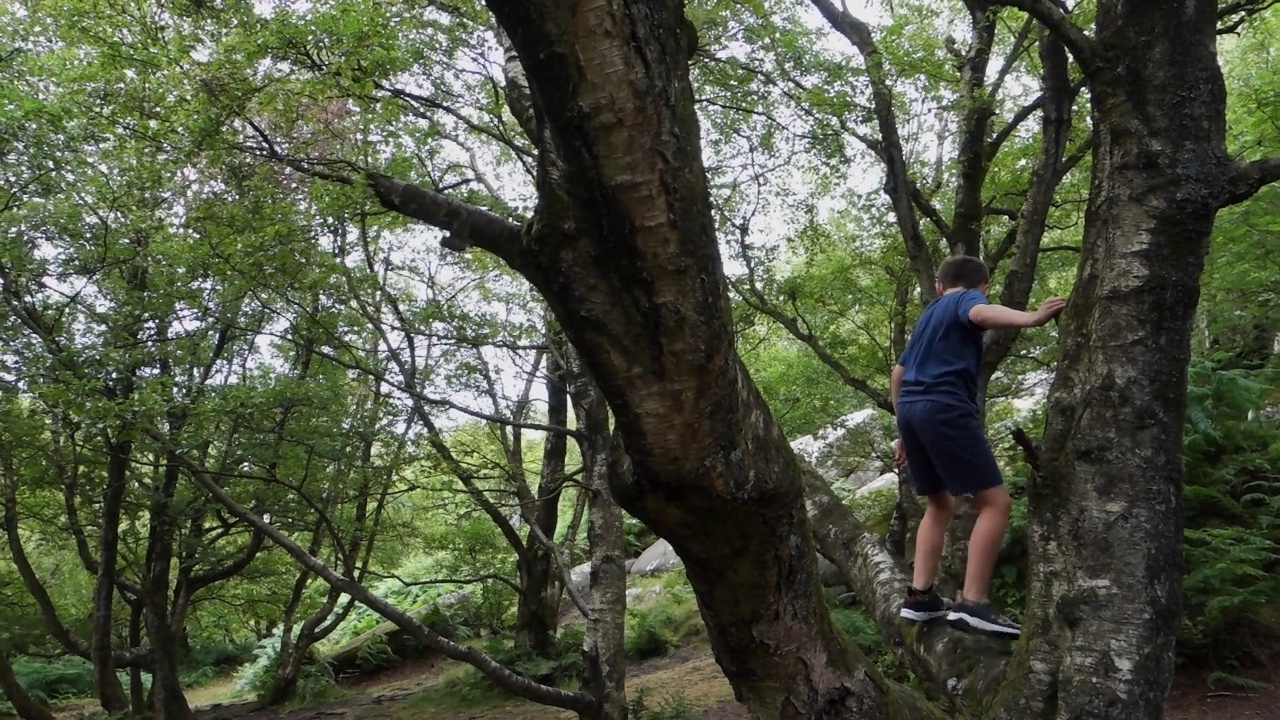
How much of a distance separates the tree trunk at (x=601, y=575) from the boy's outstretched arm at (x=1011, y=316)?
10.6ft

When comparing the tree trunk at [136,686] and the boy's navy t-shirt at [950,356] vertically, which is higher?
the boy's navy t-shirt at [950,356]

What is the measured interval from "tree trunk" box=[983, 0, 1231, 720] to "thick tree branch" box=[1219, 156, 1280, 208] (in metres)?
0.04

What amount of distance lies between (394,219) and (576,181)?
616cm

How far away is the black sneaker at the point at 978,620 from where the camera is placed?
2590mm

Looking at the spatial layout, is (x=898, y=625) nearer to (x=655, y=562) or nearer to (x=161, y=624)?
(x=161, y=624)

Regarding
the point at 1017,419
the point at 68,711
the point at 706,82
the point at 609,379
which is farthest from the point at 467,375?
the point at 68,711

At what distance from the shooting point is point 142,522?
10398 mm

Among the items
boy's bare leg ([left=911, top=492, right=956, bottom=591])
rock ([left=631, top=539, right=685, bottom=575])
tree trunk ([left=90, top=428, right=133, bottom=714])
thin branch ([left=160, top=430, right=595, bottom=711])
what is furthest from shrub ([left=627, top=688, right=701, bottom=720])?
rock ([left=631, top=539, right=685, bottom=575])

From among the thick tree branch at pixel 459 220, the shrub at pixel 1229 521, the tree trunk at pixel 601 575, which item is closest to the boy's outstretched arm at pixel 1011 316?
the thick tree branch at pixel 459 220

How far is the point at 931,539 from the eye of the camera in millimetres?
Answer: 2982

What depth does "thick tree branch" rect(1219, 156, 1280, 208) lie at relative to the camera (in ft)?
7.23

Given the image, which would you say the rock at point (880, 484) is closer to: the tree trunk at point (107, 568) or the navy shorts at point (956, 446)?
the navy shorts at point (956, 446)

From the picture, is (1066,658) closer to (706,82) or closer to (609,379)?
(609,379)

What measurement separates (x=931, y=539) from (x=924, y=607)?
32cm
